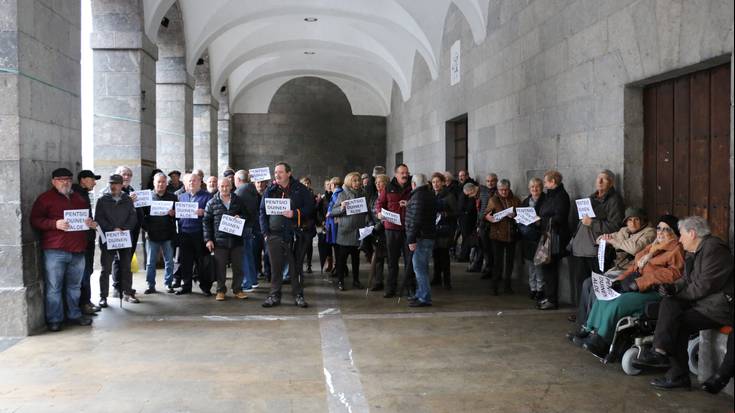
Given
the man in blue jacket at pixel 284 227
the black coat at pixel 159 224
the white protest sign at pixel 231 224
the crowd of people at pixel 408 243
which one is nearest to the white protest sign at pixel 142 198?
the crowd of people at pixel 408 243

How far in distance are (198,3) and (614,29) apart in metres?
8.82

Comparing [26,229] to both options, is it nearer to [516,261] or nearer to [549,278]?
[549,278]

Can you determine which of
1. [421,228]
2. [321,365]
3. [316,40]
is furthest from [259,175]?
[316,40]

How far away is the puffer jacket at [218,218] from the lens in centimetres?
721

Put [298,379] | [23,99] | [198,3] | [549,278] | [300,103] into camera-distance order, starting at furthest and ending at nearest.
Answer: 1. [300,103]
2. [198,3]
3. [549,278]
4. [23,99]
5. [298,379]

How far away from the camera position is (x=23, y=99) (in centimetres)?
559

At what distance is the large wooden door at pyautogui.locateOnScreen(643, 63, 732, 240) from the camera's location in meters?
5.12

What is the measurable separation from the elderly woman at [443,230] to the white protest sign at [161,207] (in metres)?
3.38

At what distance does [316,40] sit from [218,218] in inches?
454

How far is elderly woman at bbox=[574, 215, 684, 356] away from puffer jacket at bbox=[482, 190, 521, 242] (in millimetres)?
2653

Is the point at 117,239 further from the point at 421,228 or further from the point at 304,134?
the point at 304,134

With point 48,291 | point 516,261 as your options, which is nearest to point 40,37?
point 48,291

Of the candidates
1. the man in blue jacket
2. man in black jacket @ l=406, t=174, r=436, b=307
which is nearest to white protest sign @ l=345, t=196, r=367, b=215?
the man in blue jacket

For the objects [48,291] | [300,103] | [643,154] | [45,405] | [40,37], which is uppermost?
[300,103]
